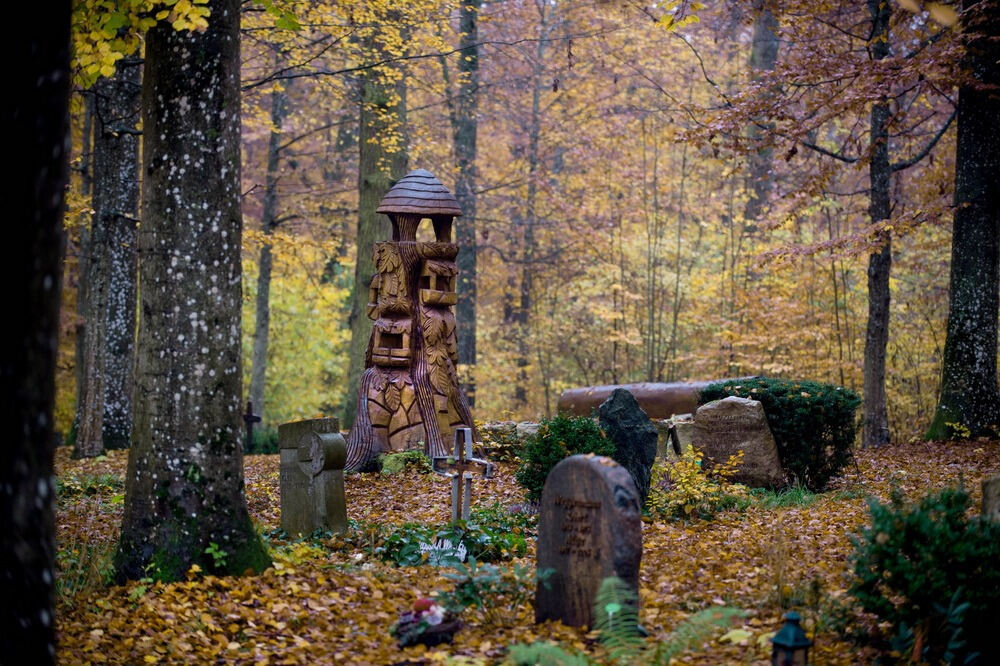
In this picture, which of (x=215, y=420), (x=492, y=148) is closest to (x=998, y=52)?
(x=215, y=420)

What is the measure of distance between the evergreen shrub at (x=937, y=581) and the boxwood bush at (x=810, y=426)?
17.8 ft

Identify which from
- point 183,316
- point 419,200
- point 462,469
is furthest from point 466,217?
point 183,316

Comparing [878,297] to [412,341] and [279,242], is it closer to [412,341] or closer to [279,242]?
[412,341]

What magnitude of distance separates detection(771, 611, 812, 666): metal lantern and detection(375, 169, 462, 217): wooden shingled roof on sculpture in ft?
30.8

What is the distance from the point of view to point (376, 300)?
13.3 metres

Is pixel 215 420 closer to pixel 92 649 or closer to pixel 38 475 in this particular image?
pixel 92 649

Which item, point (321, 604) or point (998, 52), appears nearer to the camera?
point (321, 604)

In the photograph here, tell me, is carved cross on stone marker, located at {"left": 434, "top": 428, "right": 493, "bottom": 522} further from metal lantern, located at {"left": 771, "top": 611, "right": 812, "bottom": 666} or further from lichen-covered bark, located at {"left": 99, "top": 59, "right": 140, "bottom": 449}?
lichen-covered bark, located at {"left": 99, "top": 59, "right": 140, "bottom": 449}

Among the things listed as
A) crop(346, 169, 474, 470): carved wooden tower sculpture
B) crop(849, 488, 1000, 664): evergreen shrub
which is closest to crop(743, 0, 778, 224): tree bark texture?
crop(346, 169, 474, 470): carved wooden tower sculpture

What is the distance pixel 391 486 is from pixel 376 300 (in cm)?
296

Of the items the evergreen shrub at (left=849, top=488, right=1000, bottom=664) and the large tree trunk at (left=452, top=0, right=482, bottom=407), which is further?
the large tree trunk at (left=452, top=0, right=482, bottom=407)

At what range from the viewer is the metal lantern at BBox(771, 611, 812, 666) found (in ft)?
14.3

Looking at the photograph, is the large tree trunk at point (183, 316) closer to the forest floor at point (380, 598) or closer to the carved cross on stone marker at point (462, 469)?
the forest floor at point (380, 598)

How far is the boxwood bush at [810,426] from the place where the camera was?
1050 centimetres
